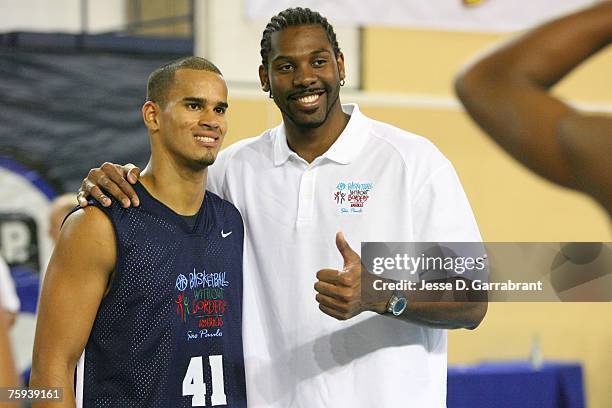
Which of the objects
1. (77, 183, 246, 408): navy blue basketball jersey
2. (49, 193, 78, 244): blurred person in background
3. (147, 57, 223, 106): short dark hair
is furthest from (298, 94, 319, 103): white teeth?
(49, 193, 78, 244): blurred person in background

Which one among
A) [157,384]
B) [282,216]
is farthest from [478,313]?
[157,384]

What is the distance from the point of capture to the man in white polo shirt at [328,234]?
255 centimetres

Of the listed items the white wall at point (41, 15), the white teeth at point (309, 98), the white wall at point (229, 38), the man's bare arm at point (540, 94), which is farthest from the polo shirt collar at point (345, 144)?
the white wall at point (41, 15)

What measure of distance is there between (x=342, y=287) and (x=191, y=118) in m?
0.61

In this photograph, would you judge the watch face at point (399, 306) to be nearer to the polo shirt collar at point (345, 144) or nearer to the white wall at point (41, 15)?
the polo shirt collar at point (345, 144)

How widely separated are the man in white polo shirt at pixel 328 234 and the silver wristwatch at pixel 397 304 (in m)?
0.06

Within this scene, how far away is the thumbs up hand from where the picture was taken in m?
2.25

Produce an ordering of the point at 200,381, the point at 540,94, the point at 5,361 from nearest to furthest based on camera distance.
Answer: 1. the point at 5,361
2. the point at 540,94
3. the point at 200,381

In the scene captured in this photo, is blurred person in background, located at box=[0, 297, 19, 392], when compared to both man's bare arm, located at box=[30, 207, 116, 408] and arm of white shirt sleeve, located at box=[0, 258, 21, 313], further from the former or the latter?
arm of white shirt sleeve, located at box=[0, 258, 21, 313]

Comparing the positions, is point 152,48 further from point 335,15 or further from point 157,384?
point 157,384

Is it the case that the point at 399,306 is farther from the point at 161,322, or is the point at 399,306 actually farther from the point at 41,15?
the point at 41,15

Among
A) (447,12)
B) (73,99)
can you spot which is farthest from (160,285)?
(447,12)

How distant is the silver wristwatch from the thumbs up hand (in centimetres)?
12

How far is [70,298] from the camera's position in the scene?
7.94 ft
